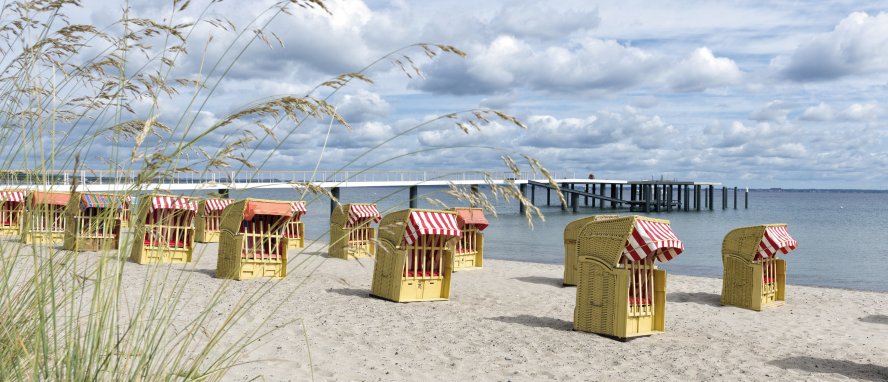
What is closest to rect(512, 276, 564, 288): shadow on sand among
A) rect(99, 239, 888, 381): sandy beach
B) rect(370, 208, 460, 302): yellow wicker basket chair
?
rect(99, 239, 888, 381): sandy beach

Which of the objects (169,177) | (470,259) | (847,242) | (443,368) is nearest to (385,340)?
(443,368)

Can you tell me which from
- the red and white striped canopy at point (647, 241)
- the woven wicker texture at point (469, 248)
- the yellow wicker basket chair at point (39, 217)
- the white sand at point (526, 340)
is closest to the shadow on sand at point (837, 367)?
the white sand at point (526, 340)

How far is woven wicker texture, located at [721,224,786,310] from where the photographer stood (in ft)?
31.3

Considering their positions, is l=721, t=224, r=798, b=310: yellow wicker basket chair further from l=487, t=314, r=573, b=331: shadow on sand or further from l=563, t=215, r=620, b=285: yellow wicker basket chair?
l=487, t=314, r=573, b=331: shadow on sand

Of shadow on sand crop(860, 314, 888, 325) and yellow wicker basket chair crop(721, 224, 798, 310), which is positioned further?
yellow wicker basket chair crop(721, 224, 798, 310)

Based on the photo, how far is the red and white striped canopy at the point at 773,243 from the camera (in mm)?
9328

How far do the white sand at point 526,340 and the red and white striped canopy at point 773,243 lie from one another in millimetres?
821

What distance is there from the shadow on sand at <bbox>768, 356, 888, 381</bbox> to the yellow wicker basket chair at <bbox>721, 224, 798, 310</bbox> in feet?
9.84

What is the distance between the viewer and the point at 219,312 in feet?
24.7

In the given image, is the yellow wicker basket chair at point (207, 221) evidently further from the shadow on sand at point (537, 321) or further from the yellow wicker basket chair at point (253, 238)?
the shadow on sand at point (537, 321)

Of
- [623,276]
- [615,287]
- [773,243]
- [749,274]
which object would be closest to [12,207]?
[615,287]

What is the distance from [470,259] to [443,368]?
8322 millimetres

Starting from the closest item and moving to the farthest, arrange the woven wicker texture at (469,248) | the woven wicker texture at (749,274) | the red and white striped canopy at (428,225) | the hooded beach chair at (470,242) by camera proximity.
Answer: the red and white striped canopy at (428,225), the woven wicker texture at (749,274), the hooded beach chair at (470,242), the woven wicker texture at (469,248)

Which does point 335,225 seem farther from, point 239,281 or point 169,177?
point 169,177
